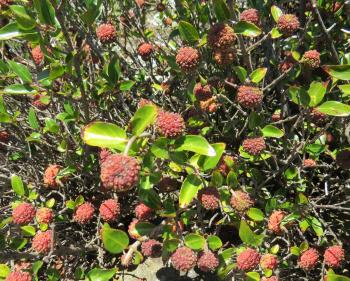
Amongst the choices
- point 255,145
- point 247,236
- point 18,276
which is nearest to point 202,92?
point 255,145

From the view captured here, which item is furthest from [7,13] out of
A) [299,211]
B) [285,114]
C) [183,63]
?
[299,211]

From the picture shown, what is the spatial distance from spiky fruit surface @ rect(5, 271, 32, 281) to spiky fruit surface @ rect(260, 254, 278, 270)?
39.0 inches

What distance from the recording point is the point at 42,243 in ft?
5.73

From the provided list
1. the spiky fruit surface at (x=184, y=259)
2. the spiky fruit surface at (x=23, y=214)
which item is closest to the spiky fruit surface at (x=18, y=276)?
the spiky fruit surface at (x=23, y=214)

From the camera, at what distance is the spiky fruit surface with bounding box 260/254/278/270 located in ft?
5.91

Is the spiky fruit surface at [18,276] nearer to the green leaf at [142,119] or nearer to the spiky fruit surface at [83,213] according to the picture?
the spiky fruit surface at [83,213]

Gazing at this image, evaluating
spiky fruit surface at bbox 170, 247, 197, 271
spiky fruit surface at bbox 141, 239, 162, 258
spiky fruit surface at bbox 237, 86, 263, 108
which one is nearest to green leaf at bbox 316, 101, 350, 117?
spiky fruit surface at bbox 237, 86, 263, 108

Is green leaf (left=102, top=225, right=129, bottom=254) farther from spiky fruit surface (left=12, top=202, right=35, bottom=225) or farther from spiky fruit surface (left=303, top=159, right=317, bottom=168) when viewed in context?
spiky fruit surface (left=303, top=159, right=317, bottom=168)

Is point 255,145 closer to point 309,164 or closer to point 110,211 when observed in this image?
point 309,164

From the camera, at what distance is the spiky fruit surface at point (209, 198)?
5.38 feet

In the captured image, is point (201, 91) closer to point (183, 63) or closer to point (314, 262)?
point (183, 63)

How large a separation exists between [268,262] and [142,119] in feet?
3.14

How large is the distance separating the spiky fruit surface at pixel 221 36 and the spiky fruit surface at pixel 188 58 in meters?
0.10

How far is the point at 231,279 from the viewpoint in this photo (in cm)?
197
